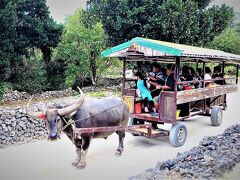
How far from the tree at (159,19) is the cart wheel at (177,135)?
262 inches

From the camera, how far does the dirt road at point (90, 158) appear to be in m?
4.22

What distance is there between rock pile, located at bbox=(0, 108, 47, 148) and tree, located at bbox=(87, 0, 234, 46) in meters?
7.05

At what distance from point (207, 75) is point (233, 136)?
2.74 metres

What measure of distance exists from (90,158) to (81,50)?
7.36 meters

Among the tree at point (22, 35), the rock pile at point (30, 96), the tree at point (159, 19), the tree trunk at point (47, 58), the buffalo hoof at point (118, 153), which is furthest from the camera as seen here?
the tree trunk at point (47, 58)

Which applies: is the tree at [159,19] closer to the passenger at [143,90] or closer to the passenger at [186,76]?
the passenger at [186,76]

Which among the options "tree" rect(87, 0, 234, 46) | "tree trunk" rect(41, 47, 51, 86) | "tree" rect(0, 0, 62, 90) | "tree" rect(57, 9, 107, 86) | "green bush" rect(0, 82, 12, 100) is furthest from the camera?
"tree trunk" rect(41, 47, 51, 86)

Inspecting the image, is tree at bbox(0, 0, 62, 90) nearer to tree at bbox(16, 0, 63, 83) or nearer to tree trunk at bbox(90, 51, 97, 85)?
tree at bbox(16, 0, 63, 83)

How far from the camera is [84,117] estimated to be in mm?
4137

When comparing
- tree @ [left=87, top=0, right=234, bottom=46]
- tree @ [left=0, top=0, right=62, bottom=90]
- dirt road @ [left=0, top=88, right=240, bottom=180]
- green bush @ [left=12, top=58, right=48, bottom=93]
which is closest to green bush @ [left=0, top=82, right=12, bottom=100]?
tree @ [left=0, top=0, right=62, bottom=90]

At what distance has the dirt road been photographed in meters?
4.22

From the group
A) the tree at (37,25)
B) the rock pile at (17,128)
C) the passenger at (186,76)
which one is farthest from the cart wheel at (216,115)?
the tree at (37,25)

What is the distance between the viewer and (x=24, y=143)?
5.69 meters

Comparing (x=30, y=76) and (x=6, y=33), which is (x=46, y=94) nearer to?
(x=30, y=76)
